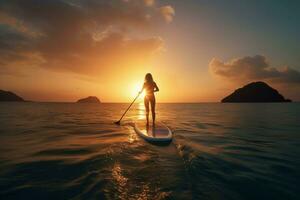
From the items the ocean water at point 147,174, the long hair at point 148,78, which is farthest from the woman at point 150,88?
the ocean water at point 147,174

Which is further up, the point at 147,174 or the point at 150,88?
the point at 150,88

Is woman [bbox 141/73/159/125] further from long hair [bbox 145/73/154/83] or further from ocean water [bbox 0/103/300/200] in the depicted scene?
ocean water [bbox 0/103/300/200]

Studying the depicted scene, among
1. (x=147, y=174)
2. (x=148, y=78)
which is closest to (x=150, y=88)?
(x=148, y=78)

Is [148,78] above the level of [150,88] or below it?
above

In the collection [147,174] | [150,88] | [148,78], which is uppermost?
[148,78]

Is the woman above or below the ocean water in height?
above

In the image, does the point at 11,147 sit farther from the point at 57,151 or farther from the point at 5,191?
the point at 5,191

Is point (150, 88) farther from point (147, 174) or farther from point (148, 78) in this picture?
point (147, 174)

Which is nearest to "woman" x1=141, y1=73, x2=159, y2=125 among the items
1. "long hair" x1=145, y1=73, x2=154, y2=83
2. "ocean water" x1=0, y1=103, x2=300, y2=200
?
"long hair" x1=145, y1=73, x2=154, y2=83

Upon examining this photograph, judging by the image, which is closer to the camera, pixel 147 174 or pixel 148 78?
pixel 147 174

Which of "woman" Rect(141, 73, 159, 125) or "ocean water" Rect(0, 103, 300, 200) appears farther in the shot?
"woman" Rect(141, 73, 159, 125)

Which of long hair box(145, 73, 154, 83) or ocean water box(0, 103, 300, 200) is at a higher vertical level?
long hair box(145, 73, 154, 83)

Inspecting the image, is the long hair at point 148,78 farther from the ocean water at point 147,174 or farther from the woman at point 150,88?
the ocean water at point 147,174

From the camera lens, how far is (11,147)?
26.6ft
